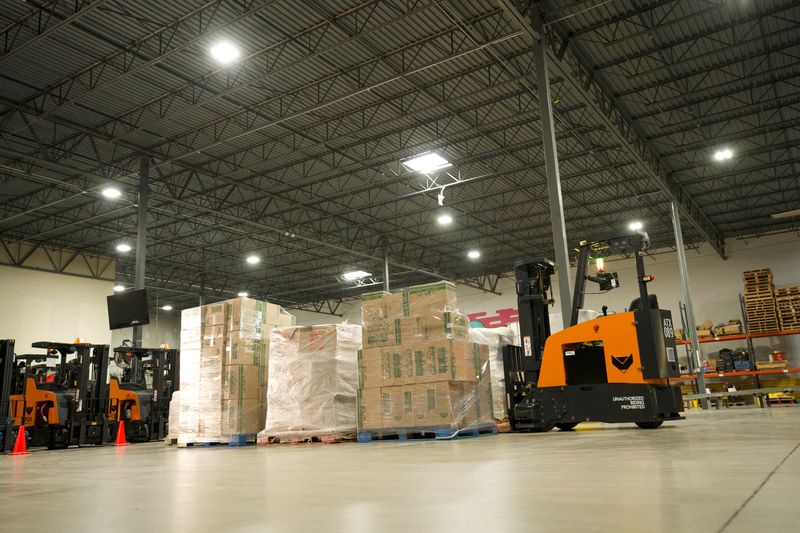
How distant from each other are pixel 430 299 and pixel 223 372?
3.81 metres

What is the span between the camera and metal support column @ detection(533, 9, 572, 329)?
32.9 feet

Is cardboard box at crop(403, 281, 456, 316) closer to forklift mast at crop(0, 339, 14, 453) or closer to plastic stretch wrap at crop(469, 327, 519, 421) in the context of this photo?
plastic stretch wrap at crop(469, 327, 519, 421)

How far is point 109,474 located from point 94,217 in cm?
1728

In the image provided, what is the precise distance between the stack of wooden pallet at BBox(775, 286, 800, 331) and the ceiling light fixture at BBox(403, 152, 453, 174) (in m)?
12.4

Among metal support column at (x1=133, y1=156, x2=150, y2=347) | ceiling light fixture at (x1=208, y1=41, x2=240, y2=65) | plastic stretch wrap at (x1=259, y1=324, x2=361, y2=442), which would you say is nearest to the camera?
plastic stretch wrap at (x1=259, y1=324, x2=361, y2=442)

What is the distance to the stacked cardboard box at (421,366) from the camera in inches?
325

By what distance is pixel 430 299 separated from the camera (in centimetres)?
869

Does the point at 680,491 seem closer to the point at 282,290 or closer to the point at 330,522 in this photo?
the point at 330,522

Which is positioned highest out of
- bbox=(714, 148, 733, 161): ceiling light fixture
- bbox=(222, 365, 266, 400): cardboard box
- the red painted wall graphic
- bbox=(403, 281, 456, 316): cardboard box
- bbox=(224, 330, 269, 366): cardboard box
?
bbox=(714, 148, 733, 161): ceiling light fixture

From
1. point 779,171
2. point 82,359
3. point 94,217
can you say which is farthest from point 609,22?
point 94,217

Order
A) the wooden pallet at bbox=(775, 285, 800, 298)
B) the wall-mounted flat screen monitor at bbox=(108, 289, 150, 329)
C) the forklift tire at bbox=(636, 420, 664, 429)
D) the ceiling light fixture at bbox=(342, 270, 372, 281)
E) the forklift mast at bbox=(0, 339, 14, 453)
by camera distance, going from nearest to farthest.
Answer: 1. the forklift tire at bbox=(636, 420, 664, 429)
2. the forklift mast at bbox=(0, 339, 14, 453)
3. the wall-mounted flat screen monitor at bbox=(108, 289, 150, 329)
4. the wooden pallet at bbox=(775, 285, 800, 298)
5. the ceiling light fixture at bbox=(342, 270, 372, 281)

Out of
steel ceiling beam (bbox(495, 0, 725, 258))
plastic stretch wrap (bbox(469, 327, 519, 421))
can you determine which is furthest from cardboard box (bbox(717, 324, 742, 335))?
plastic stretch wrap (bbox(469, 327, 519, 421))

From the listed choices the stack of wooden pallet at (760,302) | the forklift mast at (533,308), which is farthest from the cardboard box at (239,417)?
the stack of wooden pallet at (760,302)

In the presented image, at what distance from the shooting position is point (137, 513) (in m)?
2.36
